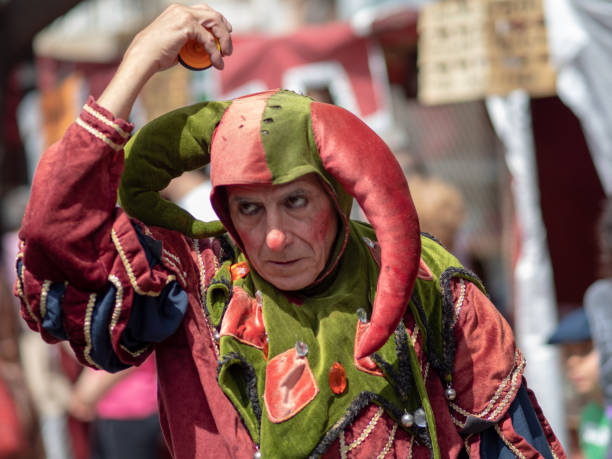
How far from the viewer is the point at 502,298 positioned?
6867 mm

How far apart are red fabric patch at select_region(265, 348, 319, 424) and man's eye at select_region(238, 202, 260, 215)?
285 millimetres

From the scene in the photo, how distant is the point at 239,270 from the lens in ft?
6.35

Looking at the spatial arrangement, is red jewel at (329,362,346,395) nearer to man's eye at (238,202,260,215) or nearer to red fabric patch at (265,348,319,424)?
red fabric patch at (265,348,319,424)

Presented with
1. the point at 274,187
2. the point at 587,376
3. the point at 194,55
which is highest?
the point at 194,55

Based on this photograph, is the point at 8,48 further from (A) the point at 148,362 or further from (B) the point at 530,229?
(B) the point at 530,229

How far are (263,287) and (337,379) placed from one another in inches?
9.7

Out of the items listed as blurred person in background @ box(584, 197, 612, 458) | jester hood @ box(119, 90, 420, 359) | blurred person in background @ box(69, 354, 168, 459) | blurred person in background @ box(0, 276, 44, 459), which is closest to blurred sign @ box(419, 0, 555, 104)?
blurred person in background @ box(584, 197, 612, 458)

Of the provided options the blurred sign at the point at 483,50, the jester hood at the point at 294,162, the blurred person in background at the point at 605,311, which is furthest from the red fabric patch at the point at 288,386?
the blurred sign at the point at 483,50

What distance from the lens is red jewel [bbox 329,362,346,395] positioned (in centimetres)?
180

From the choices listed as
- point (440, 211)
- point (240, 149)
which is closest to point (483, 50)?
point (440, 211)

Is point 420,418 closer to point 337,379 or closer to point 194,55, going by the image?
point 337,379

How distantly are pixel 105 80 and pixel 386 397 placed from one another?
18.2 ft

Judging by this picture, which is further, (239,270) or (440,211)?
(440,211)

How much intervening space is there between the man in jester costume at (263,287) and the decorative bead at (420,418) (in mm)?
16
